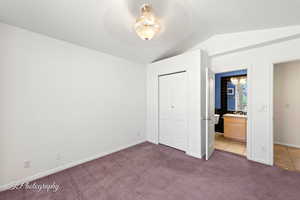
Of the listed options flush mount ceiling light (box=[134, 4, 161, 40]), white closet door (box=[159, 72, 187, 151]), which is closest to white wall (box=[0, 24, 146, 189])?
white closet door (box=[159, 72, 187, 151])

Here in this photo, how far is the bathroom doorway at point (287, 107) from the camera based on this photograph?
3322mm

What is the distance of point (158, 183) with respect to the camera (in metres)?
1.97

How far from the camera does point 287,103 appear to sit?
11.4 feet

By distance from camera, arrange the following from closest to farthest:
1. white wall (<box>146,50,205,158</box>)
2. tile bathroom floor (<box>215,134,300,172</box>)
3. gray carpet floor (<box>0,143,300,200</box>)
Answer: gray carpet floor (<box>0,143,300,200</box>) → tile bathroom floor (<box>215,134,300,172</box>) → white wall (<box>146,50,205,158</box>)

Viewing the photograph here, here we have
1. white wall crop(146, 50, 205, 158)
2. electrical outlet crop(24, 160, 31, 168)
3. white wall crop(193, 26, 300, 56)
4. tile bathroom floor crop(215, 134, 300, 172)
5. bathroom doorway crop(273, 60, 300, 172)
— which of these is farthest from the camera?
bathroom doorway crop(273, 60, 300, 172)

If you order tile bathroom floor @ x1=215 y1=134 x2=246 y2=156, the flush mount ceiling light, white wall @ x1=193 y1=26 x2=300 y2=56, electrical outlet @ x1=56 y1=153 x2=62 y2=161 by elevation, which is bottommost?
tile bathroom floor @ x1=215 y1=134 x2=246 y2=156

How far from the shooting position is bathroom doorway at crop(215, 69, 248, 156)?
3.75 meters

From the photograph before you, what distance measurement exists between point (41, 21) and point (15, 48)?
1.93 feet

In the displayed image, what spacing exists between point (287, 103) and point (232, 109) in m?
1.43

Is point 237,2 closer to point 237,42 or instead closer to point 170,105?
point 237,42

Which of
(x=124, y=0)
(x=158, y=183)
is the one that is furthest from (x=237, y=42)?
(x=158, y=183)

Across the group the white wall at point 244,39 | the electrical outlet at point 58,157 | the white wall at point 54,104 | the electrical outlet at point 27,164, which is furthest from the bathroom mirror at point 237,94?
the electrical outlet at point 27,164

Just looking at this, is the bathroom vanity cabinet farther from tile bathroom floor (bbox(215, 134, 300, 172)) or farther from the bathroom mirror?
the bathroom mirror

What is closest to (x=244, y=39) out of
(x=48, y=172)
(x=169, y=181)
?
(x=169, y=181)
